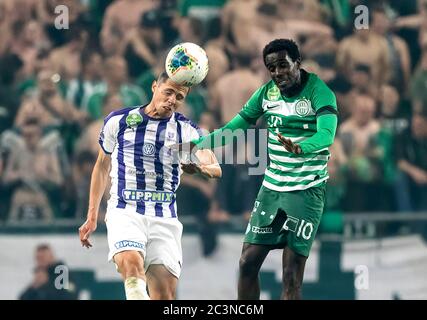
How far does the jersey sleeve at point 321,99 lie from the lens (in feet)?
A: 34.1

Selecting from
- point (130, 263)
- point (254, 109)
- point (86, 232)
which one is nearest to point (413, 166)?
point (254, 109)

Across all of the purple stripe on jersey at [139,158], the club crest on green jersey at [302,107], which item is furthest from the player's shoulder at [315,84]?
the purple stripe on jersey at [139,158]

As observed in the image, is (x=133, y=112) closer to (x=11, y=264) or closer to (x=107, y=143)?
(x=107, y=143)

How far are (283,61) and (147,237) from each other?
1861 mm

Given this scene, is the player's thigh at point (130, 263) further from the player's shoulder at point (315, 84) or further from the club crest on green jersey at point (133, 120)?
the player's shoulder at point (315, 84)

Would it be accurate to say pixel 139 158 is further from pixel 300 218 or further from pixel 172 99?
pixel 300 218

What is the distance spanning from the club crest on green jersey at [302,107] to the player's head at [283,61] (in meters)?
0.17

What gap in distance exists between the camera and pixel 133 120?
10750mm

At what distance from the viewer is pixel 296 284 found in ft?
34.5

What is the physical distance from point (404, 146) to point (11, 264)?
16.6 ft

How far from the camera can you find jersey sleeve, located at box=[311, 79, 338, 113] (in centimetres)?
1039

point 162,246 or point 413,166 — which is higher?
point 413,166
